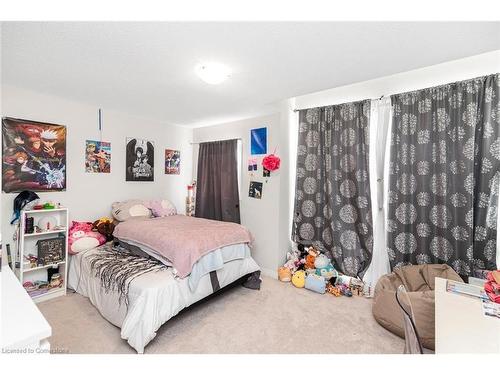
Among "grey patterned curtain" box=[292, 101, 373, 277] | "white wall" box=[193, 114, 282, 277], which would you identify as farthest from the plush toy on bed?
"grey patterned curtain" box=[292, 101, 373, 277]

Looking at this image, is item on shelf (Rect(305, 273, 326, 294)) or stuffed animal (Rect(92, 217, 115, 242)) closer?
item on shelf (Rect(305, 273, 326, 294))

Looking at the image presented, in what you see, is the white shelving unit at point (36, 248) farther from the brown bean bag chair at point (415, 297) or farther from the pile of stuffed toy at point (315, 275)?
the brown bean bag chair at point (415, 297)

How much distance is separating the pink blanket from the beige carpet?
0.53 m

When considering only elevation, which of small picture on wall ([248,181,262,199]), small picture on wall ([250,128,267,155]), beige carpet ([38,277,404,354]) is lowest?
beige carpet ([38,277,404,354])

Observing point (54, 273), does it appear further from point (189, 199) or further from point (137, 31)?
point (137, 31)

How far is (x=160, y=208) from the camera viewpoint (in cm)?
351

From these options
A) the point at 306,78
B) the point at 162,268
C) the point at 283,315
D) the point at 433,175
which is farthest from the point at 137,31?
the point at 433,175

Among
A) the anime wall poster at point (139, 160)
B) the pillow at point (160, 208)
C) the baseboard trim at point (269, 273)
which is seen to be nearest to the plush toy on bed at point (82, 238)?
the pillow at point (160, 208)

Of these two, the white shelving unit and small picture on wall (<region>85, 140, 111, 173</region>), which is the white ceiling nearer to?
small picture on wall (<region>85, 140, 111, 173</region>)

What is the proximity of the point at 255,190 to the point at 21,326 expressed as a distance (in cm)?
275

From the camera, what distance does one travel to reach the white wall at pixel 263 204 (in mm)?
3203

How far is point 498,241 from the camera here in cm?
208

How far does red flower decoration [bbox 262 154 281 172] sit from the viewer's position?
3.10 metres

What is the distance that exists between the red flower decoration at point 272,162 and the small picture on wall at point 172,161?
5.80 feet
